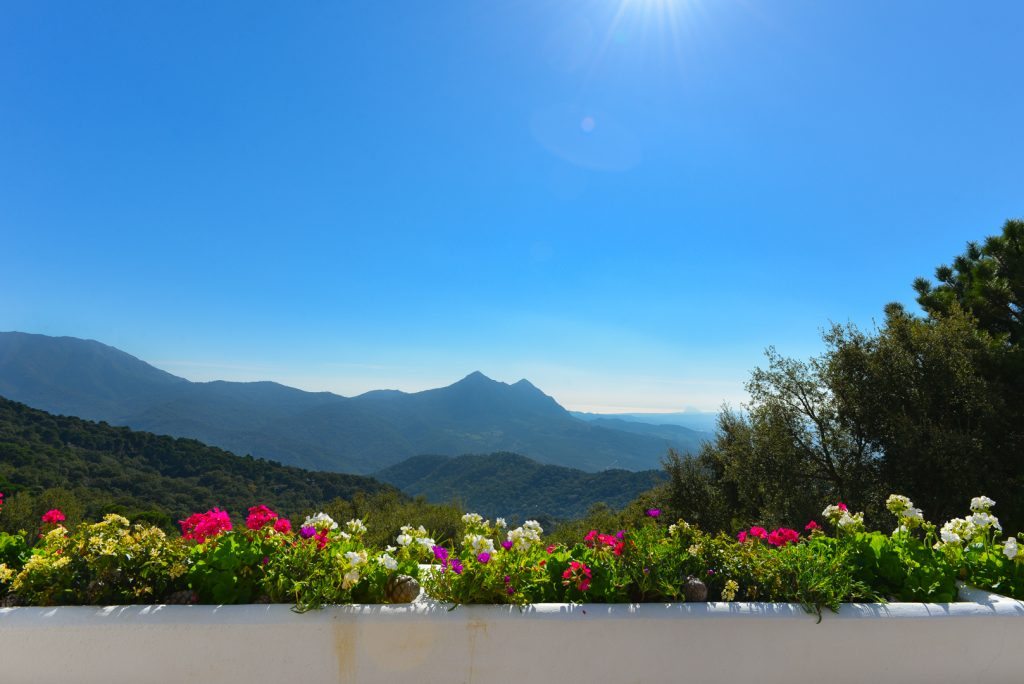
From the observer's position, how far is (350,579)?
2.58 metres

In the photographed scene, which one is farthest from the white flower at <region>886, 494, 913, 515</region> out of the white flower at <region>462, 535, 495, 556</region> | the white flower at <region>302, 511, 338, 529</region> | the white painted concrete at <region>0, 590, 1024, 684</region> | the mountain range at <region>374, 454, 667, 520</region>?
the mountain range at <region>374, 454, 667, 520</region>

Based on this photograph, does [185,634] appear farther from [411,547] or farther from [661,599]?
[661,599]

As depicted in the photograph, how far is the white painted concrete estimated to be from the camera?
2436 mm

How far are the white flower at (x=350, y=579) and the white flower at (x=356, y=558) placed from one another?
0.12ft

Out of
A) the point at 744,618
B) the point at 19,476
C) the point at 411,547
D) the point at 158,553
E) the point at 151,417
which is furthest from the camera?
the point at 151,417

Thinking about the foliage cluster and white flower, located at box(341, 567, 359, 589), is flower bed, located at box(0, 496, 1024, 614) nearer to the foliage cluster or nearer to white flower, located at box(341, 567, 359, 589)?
white flower, located at box(341, 567, 359, 589)

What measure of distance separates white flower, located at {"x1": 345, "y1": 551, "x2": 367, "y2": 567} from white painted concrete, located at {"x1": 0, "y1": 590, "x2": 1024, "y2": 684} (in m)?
0.23

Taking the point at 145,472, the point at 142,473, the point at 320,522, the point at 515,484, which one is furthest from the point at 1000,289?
the point at 515,484

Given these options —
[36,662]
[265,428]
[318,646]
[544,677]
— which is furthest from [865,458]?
[265,428]

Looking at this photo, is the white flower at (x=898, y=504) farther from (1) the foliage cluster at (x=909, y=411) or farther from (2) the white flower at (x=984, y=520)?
(1) the foliage cluster at (x=909, y=411)

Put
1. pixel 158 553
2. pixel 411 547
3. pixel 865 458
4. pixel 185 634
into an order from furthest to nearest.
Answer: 1. pixel 865 458
2. pixel 411 547
3. pixel 158 553
4. pixel 185 634

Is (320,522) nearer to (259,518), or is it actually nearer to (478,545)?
(259,518)

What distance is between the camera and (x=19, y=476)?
106 ft

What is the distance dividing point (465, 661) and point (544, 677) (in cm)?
41
